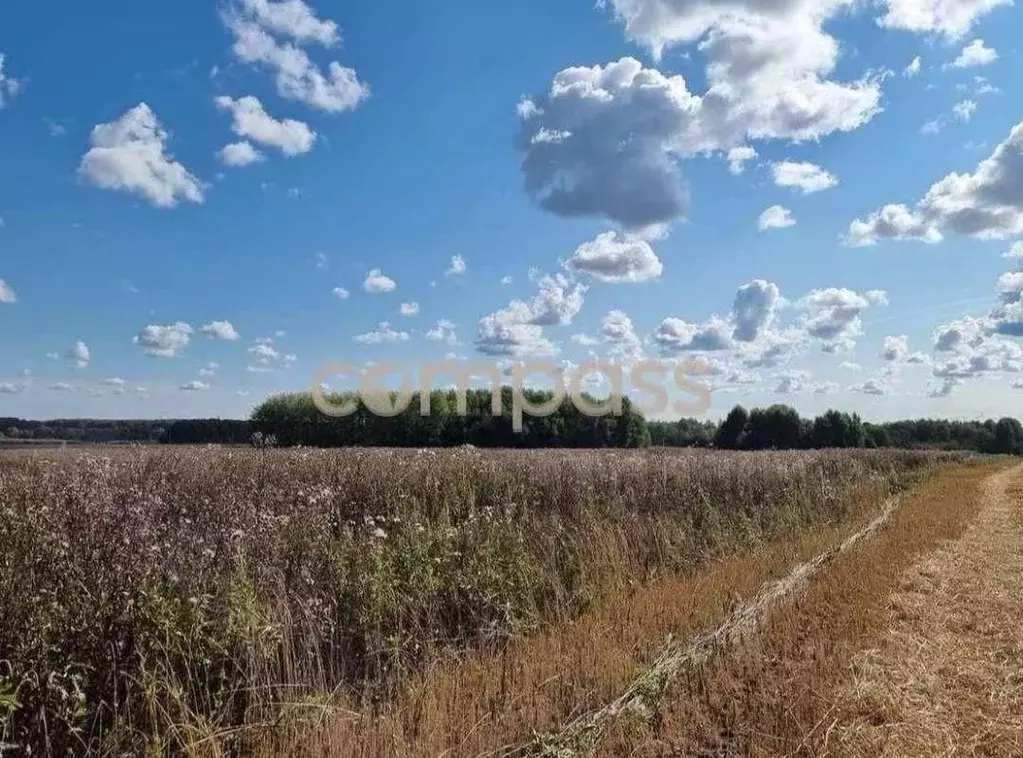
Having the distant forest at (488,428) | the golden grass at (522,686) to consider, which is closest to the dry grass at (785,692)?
the golden grass at (522,686)

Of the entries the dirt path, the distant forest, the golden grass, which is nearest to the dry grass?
the dirt path

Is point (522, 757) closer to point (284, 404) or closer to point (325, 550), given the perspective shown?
point (325, 550)

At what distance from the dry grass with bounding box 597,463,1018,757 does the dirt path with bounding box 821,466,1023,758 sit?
47 mm

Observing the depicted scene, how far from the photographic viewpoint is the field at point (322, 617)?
12.6ft

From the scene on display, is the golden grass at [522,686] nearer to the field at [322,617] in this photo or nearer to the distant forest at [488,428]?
the field at [322,617]

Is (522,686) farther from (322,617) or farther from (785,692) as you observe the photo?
(785,692)

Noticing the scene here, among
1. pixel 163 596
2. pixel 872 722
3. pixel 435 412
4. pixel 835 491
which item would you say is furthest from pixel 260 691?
pixel 435 412

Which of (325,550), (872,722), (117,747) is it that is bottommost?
(872,722)

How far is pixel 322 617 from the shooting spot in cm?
543

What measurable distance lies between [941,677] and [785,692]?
57.0 inches

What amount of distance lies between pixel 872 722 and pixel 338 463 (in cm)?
955

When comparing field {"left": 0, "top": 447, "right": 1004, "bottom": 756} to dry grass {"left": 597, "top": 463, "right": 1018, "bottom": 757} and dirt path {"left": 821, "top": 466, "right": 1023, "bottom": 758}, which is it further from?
dirt path {"left": 821, "top": 466, "right": 1023, "bottom": 758}

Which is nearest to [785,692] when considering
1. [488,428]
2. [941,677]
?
[941,677]

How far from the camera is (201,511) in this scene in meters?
8.45
